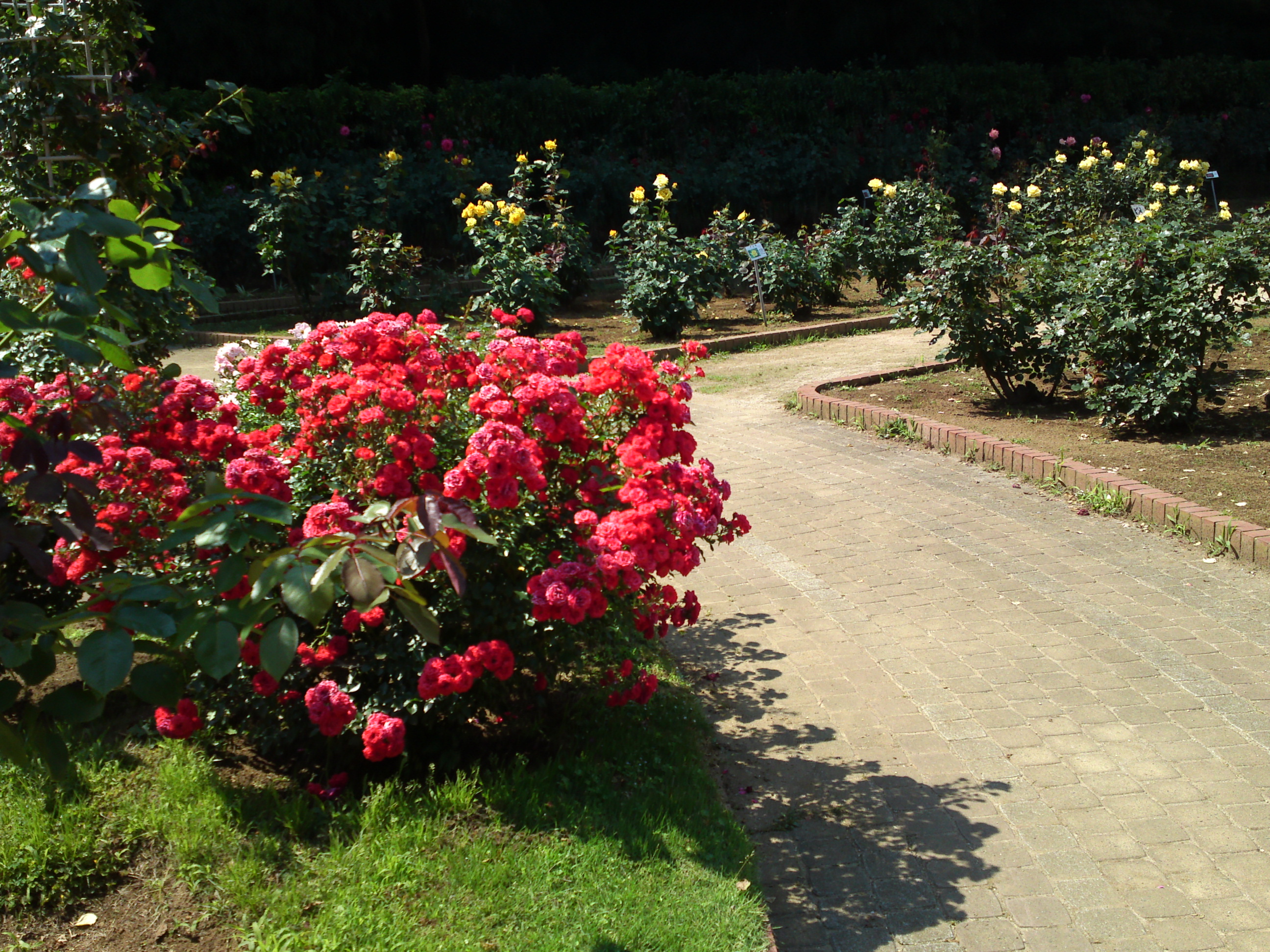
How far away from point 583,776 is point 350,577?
1620 millimetres

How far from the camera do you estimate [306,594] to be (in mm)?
1898

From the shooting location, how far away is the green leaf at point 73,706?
1922mm

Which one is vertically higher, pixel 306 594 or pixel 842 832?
pixel 306 594

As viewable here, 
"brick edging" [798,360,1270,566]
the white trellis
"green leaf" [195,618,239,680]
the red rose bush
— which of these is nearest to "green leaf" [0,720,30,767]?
"green leaf" [195,618,239,680]

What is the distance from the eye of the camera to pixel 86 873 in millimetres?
2832

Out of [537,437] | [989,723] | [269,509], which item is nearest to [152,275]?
[269,509]

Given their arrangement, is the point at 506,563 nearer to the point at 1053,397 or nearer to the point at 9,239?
the point at 9,239

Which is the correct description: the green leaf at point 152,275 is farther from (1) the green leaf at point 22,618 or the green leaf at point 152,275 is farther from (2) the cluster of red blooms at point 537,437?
(2) the cluster of red blooms at point 537,437

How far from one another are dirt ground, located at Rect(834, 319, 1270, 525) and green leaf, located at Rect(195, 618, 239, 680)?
5.25 m

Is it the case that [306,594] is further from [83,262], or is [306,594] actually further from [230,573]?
[83,262]

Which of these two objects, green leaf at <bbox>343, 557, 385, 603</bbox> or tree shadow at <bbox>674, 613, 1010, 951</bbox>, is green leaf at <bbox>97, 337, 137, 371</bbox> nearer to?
green leaf at <bbox>343, 557, 385, 603</bbox>

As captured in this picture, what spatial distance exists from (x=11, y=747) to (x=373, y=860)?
127 cm

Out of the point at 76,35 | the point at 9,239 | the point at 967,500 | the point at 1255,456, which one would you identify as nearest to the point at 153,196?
the point at 76,35

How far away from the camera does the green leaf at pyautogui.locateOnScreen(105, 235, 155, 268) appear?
1.95 meters
